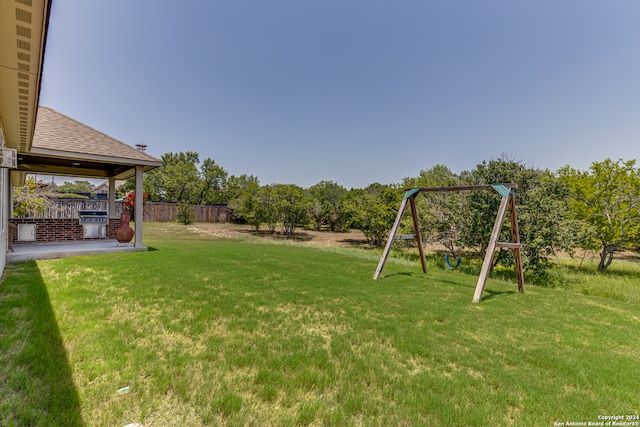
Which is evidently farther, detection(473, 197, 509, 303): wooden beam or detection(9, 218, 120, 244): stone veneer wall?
detection(9, 218, 120, 244): stone veneer wall

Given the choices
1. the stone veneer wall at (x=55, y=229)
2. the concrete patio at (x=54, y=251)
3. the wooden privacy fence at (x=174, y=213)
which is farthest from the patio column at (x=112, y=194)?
the wooden privacy fence at (x=174, y=213)

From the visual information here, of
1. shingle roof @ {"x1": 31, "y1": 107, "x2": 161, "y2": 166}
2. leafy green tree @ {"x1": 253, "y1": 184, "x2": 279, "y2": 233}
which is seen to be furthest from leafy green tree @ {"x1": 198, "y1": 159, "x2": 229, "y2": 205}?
Answer: shingle roof @ {"x1": 31, "y1": 107, "x2": 161, "y2": 166}

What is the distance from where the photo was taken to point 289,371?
242 centimetres

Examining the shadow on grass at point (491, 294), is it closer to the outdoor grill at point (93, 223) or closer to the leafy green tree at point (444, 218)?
the leafy green tree at point (444, 218)

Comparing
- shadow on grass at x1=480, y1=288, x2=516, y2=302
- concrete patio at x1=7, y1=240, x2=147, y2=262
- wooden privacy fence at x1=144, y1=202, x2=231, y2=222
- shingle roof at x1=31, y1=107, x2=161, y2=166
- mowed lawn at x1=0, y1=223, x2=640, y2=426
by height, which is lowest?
shadow on grass at x1=480, y1=288, x2=516, y2=302

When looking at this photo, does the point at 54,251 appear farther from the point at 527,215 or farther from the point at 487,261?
the point at 527,215

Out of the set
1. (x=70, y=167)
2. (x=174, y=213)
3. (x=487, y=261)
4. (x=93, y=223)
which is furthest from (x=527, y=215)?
(x=174, y=213)

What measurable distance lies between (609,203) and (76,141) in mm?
18018

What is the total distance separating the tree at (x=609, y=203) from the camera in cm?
966

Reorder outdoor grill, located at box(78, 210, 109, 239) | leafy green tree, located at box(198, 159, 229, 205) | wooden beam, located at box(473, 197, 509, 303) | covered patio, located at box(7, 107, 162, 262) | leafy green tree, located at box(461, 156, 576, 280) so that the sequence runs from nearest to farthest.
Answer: wooden beam, located at box(473, 197, 509, 303) < covered patio, located at box(7, 107, 162, 262) < leafy green tree, located at box(461, 156, 576, 280) < outdoor grill, located at box(78, 210, 109, 239) < leafy green tree, located at box(198, 159, 229, 205)

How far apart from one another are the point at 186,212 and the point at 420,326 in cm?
2473

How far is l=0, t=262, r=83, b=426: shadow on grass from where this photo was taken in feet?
5.73

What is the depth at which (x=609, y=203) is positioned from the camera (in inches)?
401

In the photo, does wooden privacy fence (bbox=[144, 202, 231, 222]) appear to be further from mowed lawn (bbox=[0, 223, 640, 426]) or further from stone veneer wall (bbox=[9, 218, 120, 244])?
mowed lawn (bbox=[0, 223, 640, 426])
